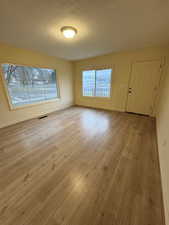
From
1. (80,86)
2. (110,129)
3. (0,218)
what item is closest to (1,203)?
(0,218)

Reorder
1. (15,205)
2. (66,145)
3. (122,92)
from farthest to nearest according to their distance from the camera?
(122,92), (66,145), (15,205)

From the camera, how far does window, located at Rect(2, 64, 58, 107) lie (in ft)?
9.83

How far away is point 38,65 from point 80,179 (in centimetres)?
391

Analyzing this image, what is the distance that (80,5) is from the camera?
141cm

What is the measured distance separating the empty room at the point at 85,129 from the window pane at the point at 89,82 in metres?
0.77

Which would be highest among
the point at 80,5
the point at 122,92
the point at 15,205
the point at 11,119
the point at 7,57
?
the point at 80,5

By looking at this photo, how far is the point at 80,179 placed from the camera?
4.51 ft

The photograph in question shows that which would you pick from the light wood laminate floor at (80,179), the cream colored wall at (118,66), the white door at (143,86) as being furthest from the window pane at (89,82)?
the light wood laminate floor at (80,179)

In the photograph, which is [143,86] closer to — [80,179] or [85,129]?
Answer: [85,129]

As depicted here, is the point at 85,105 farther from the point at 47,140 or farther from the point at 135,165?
the point at 135,165

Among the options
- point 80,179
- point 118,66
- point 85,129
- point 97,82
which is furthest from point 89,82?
point 80,179

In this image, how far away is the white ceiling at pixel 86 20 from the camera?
1400mm

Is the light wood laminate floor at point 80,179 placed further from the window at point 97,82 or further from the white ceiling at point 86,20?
the window at point 97,82

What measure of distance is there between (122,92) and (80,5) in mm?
3211
